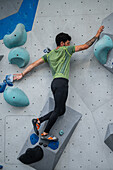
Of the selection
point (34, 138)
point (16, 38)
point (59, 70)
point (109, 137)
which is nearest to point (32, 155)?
point (34, 138)

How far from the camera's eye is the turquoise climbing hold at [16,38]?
3217 mm

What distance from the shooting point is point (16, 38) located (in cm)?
322

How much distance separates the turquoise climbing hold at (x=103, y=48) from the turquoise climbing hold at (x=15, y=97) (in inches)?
46.3

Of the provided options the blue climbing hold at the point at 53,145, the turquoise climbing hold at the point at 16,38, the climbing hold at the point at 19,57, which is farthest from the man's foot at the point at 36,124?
the turquoise climbing hold at the point at 16,38

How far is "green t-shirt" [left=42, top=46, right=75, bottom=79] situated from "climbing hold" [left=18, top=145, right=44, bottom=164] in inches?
40.0

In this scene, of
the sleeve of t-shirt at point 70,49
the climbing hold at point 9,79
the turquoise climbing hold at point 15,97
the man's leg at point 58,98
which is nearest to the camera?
the man's leg at point 58,98

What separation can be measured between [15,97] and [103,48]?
1375 millimetres

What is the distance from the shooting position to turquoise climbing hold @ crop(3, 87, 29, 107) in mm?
3173

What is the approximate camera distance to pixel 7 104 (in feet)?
10.9

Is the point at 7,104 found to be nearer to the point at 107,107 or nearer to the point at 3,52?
the point at 3,52

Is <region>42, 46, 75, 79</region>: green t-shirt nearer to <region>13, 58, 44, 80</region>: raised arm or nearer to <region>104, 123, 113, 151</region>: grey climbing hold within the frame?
<region>13, 58, 44, 80</region>: raised arm

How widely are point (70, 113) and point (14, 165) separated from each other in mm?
1095

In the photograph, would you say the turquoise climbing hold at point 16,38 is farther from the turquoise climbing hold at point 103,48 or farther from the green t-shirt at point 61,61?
the turquoise climbing hold at point 103,48

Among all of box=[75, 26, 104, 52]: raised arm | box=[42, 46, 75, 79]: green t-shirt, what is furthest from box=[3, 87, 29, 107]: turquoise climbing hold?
box=[75, 26, 104, 52]: raised arm
